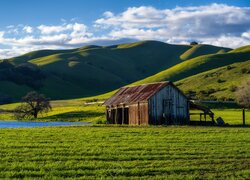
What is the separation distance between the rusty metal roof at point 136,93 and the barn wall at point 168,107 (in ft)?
1.96

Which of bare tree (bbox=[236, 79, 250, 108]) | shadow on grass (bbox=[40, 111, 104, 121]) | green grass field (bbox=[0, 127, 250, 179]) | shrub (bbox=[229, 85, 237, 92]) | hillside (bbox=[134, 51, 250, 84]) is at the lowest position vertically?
green grass field (bbox=[0, 127, 250, 179])

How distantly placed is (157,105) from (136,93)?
165 inches

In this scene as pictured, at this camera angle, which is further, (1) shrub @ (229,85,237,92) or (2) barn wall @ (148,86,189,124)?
(1) shrub @ (229,85,237,92)

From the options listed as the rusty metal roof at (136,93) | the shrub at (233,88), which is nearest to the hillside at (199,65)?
the shrub at (233,88)

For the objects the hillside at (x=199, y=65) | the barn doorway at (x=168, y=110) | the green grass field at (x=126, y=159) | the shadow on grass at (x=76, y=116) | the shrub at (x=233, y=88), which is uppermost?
the hillside at (x=199, y=65)

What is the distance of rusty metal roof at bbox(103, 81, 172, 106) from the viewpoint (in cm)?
5131

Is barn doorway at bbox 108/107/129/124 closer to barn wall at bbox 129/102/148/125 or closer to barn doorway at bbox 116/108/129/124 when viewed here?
barn doorway at bbox 116/108/129/124

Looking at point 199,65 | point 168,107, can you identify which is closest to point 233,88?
point 168,107

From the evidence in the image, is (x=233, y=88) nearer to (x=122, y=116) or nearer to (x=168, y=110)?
(x=122, y=116)

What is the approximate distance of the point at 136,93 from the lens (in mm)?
54406

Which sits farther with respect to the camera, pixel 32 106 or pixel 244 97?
pixel 32 106

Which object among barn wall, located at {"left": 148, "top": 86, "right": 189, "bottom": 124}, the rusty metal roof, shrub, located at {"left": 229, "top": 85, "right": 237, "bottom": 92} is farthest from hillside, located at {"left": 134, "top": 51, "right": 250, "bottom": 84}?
barn wall, located at {"left": 148, "top": 86, "right": 189, "bottom": 124}

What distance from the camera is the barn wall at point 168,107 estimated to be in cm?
5084

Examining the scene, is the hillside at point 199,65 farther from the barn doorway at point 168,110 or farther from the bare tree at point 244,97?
the barn doorway at point 168,110
